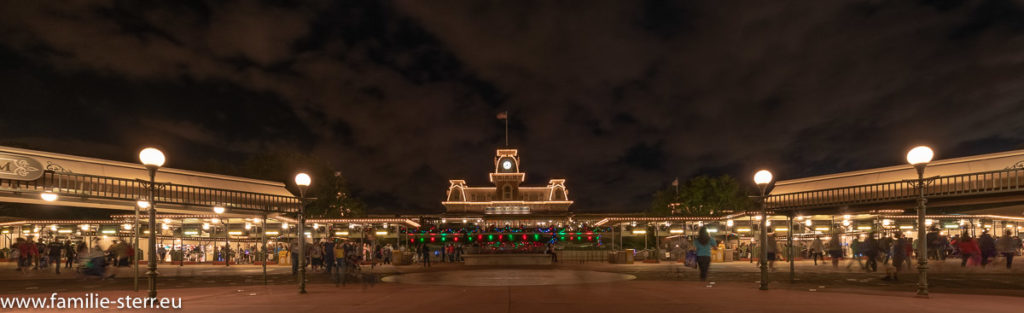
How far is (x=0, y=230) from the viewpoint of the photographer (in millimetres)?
42906

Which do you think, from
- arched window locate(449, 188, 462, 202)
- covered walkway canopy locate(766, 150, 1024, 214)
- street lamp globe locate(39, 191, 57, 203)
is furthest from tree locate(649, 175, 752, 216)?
arched window locate(449, 188, 462, 202)

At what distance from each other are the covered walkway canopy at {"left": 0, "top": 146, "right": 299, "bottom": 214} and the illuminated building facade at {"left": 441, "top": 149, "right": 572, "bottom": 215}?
2966 inches

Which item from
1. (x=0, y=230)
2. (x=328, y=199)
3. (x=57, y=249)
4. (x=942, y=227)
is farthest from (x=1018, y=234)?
(x=0, y=230)

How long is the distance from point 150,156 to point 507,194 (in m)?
113

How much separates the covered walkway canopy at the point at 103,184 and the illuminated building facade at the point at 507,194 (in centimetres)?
7534

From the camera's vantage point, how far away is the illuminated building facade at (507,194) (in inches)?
4774

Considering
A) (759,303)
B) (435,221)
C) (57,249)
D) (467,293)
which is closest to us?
(759,303)

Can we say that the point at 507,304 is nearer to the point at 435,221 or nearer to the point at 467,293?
the point at 467,293

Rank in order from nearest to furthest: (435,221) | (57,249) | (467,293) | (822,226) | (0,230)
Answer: (467,293)
(57,249)
(822,226)
(0,230)
(435,221)

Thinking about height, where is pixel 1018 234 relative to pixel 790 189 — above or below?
below

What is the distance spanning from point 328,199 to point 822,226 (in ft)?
135

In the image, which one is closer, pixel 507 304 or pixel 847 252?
pixel 507 304

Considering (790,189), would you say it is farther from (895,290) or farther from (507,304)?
(507,304)

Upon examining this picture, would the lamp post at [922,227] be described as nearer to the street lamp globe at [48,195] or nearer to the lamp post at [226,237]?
the lamp post at [226,237]
